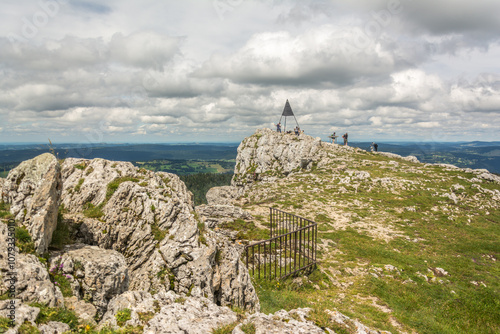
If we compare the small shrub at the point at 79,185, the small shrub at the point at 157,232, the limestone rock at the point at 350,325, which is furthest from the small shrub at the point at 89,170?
the limestone rock at the point at 350,325

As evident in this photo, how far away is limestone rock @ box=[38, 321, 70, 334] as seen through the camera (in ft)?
18.7

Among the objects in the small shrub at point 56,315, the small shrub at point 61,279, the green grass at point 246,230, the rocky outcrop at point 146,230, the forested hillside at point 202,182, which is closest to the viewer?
the small shrub at point 56,315

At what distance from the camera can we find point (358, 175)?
41094 millimetres

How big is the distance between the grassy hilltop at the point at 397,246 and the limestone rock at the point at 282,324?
1.91 feet

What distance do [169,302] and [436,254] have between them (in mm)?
23065

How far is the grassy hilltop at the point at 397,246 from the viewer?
42.4 ft

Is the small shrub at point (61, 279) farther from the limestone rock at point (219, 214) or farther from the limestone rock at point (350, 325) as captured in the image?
the limestone rock at point (219, 214)

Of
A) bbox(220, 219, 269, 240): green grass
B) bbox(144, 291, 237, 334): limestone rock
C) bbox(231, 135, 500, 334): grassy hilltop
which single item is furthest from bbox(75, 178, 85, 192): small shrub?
bbox(220, 219, 269, 240): green grass

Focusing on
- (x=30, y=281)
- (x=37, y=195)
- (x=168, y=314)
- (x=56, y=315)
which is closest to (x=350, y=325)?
(x=168, y=314)

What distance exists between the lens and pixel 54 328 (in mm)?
5891

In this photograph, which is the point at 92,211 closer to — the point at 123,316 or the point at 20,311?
the point at 20,311

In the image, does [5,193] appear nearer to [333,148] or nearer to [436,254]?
[436,254]

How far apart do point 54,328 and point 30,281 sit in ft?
5.84

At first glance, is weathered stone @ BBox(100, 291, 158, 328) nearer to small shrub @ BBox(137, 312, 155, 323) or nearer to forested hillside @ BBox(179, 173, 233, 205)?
small shrub @ BBox(137, 312, 155, 323)
